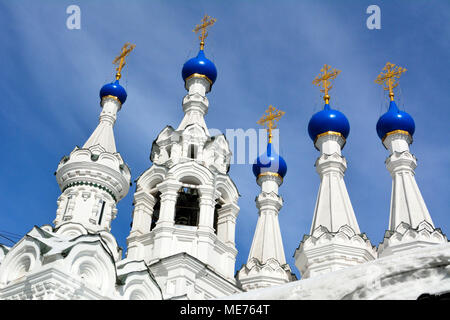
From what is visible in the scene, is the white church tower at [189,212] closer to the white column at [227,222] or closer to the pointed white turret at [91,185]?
the white column at [227,222]

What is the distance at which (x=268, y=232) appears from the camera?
15.4 m

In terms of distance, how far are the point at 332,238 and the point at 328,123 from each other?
160 inches

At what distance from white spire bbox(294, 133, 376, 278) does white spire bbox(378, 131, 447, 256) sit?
0.62m

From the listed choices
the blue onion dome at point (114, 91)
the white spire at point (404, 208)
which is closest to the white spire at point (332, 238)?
the white spire at point (404, 208)

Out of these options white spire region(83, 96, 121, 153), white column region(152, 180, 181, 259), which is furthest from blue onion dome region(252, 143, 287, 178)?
white column region(152, 180, 181, 259)

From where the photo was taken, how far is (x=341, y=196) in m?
13.4

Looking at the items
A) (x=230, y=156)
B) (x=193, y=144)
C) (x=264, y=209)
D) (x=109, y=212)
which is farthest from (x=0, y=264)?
(x=264, y=209)

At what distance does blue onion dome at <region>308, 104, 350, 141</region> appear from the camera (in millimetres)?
15102

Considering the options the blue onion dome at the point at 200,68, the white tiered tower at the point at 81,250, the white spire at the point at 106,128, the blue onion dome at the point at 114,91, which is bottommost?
the white tiered tower at the point at 81,250

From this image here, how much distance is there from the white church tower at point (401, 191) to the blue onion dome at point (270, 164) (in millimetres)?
3492

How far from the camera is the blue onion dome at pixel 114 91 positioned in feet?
52.4
